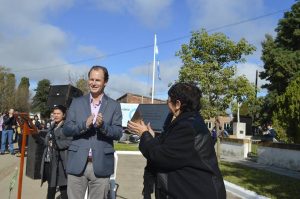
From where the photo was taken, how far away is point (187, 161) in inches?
130

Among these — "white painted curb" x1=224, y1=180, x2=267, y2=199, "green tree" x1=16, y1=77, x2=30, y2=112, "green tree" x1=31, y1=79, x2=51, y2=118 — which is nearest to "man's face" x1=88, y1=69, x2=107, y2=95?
"white painted curb" x1=224, y1=180, x2=267, y2=199

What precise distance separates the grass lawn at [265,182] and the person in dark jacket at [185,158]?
6.32 meters

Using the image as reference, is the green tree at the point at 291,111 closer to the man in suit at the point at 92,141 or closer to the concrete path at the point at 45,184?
the concrete path at the point at 45,184

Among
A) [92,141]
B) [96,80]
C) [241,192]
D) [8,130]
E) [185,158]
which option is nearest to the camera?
[185,158]

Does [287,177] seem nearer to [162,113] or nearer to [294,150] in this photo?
[294,150]

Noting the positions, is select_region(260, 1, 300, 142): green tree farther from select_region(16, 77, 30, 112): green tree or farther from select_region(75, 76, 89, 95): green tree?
select_region(16, 77, 30, 112): green tree

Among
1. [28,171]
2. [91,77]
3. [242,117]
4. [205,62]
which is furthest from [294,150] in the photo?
[242,117]

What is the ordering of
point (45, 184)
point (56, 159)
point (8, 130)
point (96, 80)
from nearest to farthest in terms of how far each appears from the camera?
1. point (96, 80)
2. point (56, 159)
3. point (45, 184)
4. point (8, 130)

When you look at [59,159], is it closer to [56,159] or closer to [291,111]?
[56,159]

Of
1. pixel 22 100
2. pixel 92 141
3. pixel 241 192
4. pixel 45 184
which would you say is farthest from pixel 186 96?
pixel 22 100

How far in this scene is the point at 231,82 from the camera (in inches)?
696

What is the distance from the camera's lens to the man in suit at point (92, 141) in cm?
447

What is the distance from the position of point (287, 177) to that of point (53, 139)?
27.6ft

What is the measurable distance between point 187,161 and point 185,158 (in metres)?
0.03
